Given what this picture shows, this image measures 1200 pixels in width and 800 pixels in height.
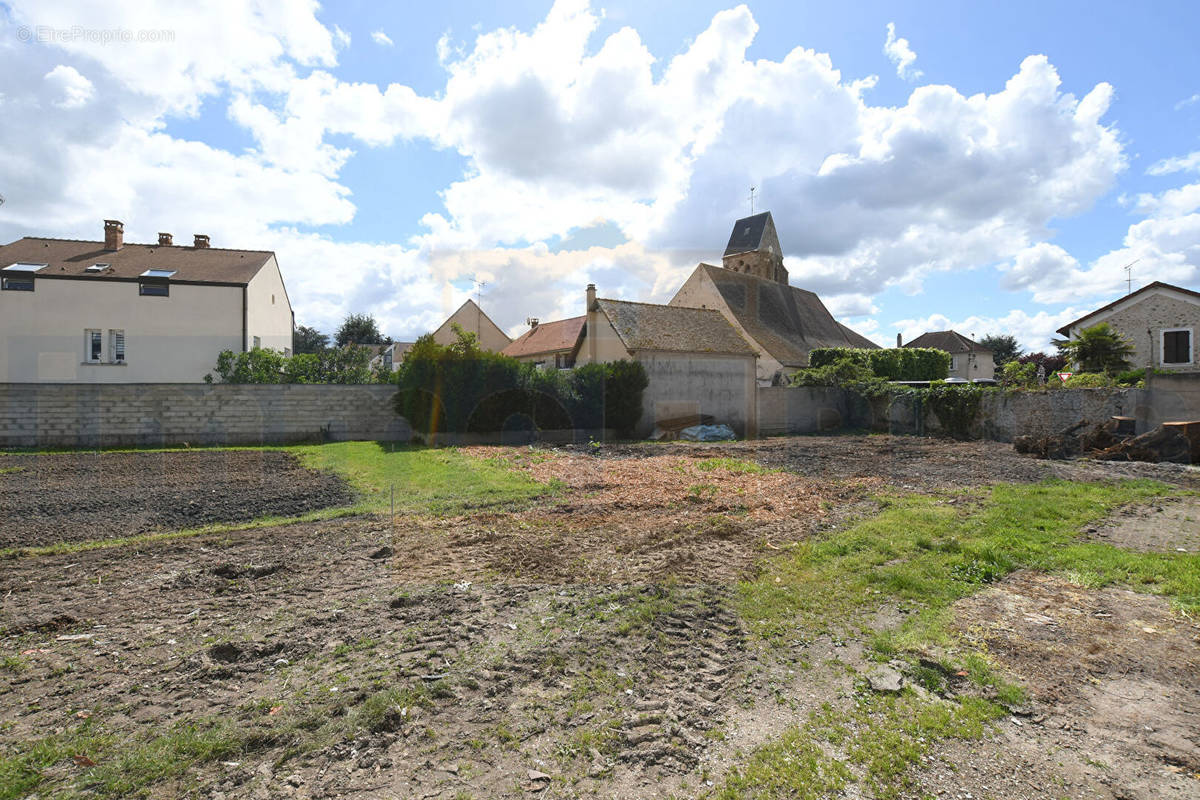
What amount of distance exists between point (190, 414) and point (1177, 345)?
34.1 meters

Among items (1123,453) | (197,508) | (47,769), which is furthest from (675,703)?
(1123,453)

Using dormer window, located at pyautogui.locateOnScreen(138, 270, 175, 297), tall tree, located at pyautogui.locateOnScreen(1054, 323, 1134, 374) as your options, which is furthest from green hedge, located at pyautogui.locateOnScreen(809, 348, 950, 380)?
dormer window, located at pyautogui.locateOnScreen(138, 270, 175, 297)

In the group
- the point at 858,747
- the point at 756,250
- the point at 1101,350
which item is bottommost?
the point at 858,747

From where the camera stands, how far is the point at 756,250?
150ft

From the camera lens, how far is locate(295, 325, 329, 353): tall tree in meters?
55.4

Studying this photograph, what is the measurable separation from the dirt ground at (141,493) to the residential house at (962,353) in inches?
2050

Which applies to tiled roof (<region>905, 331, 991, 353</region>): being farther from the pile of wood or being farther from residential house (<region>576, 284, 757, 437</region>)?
the pile of wood

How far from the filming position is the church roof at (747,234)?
152ft

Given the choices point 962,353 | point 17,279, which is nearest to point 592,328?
point 17,279

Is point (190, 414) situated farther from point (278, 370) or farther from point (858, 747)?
point (858, 747)

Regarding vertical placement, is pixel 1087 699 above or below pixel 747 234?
below

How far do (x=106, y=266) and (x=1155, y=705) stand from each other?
1249 inches

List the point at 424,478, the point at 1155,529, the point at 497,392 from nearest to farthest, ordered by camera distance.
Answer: the point at 1155,529 → the point at 424,478 → the point at 497,392

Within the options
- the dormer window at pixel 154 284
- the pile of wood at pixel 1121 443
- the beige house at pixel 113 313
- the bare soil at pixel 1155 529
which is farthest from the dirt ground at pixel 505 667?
the dormer window at pixel 154 284
